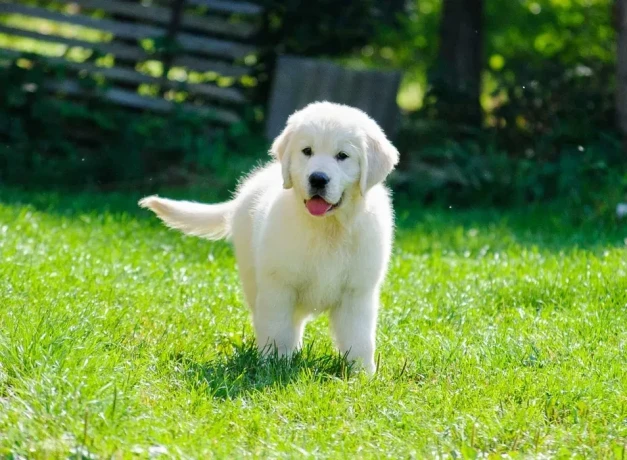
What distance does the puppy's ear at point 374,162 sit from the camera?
443 centimetres

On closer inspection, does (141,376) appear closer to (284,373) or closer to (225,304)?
(284,373)

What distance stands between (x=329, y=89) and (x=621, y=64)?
286cm

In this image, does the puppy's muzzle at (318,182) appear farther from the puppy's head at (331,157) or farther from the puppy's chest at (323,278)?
the puppy's chest at (323,278)

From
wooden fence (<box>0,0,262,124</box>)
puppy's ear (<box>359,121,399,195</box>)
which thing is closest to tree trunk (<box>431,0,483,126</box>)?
wooden fence (<box>0,0,262,124</box>)

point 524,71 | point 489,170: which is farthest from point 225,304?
point 524,71

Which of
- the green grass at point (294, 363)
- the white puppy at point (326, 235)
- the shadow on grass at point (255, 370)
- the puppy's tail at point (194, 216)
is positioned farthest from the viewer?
the puppy's tail at point (194, 216)

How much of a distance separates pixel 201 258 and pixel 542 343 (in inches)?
102

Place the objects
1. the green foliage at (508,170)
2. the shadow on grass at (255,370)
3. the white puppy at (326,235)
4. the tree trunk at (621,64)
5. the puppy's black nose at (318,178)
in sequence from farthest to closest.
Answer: the tree trunk at (621,64), the green foliage at (508,170), the white puppy at (326,235), the puppy's black nose at (318,178), the shadow on grass at (255,370)

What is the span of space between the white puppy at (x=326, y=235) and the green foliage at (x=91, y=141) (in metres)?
5.05

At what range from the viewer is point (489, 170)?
376 inches

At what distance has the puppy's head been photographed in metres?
4.30

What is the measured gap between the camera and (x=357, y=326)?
14.7ft

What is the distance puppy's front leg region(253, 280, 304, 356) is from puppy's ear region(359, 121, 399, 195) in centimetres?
57

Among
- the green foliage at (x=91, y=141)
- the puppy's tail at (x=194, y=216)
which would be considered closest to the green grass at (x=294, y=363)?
the puppy's tail at (x=194, y=216)
